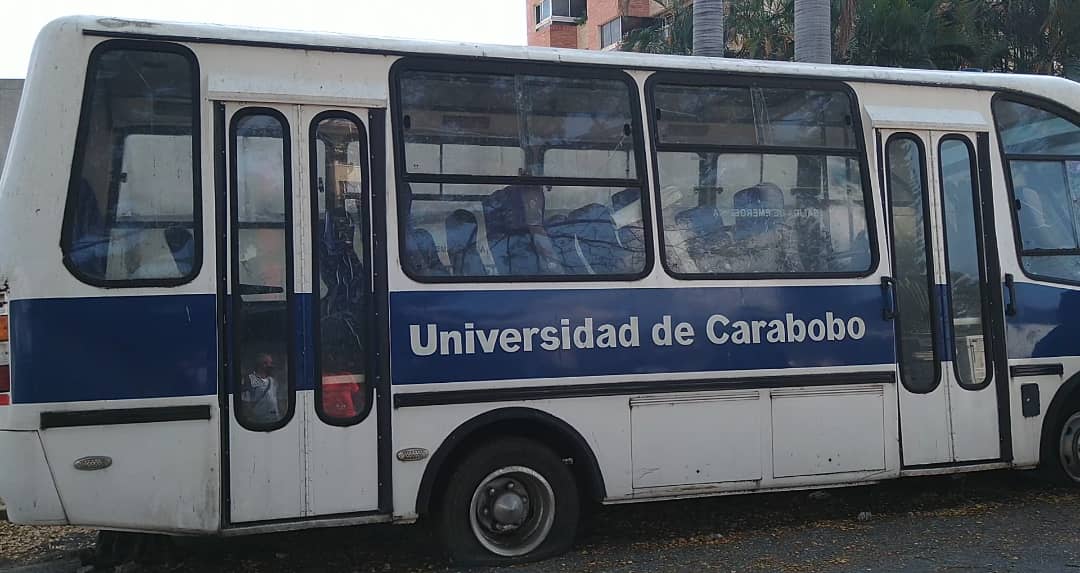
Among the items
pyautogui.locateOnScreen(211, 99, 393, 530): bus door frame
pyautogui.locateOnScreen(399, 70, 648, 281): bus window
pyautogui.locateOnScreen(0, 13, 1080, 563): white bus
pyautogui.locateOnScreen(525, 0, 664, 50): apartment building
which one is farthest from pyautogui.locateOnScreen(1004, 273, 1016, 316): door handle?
pyautogui.locateOnScreen(525, 0, 664, 50): apartment building

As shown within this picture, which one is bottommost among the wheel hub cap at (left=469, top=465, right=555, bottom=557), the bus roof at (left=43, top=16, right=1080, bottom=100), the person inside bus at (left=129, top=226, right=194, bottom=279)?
the wheel hub cap at (left=469, top=465, right=555, bottom=557)

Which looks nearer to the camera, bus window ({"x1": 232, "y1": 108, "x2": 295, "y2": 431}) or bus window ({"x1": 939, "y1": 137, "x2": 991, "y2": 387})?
bus window ({"x1": 232, "y1": 108, "x2": 295, "y2": 431})

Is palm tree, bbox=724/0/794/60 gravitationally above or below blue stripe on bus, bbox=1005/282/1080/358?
above

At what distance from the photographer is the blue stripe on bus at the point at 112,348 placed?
4.77 metres

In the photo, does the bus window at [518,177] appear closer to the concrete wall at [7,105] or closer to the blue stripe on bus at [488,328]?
the blue stripe on bus at [488,328]

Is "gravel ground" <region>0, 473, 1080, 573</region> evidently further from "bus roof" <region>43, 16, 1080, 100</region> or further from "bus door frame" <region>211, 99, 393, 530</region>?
"bus roof" <region>43, 16, 1080, 100</region>

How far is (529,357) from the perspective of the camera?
18.1 ft

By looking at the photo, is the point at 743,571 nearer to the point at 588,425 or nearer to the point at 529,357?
the point at 588,425

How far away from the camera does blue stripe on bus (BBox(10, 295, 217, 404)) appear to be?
477cm

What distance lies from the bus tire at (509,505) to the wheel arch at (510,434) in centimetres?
6

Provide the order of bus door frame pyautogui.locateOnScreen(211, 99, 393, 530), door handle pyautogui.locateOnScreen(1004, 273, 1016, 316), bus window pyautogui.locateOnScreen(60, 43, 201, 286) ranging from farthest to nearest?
1. door handle pyautogui.locateOnScreen(1004, 273, 1016, 316)
2. bus door frame pyautogui.locateOnScreen(211, 99, 393, 530)
3. bus window pyautogui.locateOnScreen(60, 43, 201, 286)

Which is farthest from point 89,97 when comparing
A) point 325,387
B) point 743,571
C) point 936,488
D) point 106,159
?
point 936,488

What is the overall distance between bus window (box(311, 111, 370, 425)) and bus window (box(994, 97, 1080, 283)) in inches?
179

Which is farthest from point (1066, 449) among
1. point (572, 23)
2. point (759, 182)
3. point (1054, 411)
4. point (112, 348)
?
point (572, 23)
